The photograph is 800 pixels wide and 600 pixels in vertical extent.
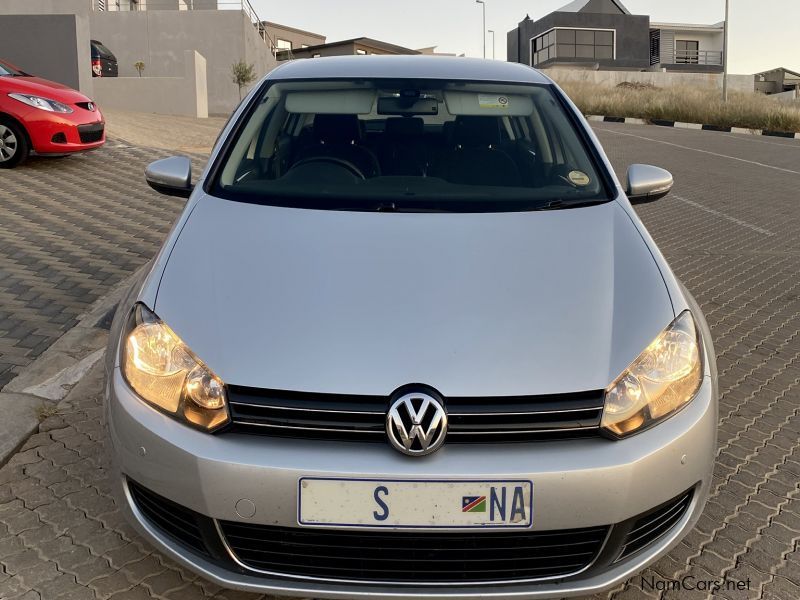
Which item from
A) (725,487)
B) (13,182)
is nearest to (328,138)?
(725,487)

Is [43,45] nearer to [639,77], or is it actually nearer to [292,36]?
[639,77]

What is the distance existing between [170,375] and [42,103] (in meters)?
8.86

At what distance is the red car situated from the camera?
9.74 m

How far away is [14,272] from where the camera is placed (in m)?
5.80

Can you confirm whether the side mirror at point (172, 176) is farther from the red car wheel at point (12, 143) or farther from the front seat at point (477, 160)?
the red car wheel at point (12, 143)

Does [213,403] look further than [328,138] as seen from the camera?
No

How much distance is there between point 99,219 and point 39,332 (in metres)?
3.32

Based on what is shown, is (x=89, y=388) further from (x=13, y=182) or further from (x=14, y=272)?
(x=13, y=182)

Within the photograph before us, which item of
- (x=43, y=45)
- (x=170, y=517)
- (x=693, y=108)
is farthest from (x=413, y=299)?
(x=693, y=108)

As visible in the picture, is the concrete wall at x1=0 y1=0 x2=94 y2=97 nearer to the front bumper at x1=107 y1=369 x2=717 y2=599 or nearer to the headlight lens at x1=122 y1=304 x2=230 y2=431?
the headlight lens at x1=122 y1=304 x2=230 y2=431

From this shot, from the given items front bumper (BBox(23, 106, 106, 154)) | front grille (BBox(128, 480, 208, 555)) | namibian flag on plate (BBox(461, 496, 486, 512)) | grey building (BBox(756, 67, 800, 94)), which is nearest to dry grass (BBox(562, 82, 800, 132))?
front bumper (BBox(23, 106, 106, 154))

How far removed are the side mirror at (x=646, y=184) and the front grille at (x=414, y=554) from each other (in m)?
1.68

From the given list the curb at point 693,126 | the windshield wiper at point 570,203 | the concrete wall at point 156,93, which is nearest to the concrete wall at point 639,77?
the curb at point 693,126

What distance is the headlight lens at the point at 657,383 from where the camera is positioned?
2094 millimetres
